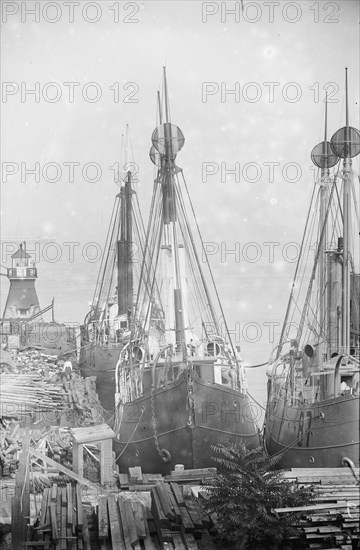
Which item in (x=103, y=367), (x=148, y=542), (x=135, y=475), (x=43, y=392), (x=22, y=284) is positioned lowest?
(x=148, y=542)

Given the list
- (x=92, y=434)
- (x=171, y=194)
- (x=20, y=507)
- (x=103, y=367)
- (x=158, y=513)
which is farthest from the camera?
(x=103, y=367)

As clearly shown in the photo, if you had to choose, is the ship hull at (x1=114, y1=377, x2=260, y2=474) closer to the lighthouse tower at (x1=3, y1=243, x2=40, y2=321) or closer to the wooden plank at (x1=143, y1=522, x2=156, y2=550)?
the wooden plank at (x1=143, y1=522, x2=156, y2=550)

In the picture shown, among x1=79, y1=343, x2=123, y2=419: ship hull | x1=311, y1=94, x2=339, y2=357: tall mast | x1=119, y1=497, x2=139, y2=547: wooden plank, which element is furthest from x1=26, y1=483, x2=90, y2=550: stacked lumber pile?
x1=311, y1=94, x2=339, y2=357: tall mast

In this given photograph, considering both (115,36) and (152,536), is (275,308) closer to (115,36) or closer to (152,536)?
(152,536)

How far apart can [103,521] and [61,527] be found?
1.01 ft

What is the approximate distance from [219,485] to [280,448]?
1214mm

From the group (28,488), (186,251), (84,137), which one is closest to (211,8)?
(84,137)

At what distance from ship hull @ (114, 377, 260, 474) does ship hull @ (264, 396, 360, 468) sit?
0.66ft

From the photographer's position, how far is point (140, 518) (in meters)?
6.30

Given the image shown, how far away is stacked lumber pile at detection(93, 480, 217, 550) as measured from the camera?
5.99 m

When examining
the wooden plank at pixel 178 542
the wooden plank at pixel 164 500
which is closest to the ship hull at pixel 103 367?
the wooden plank at pixel 164 500

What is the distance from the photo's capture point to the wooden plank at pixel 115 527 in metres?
5.96

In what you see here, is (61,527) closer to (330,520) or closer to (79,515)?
(79,515)

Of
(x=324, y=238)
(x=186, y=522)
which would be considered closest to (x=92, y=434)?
(x=186, y=522)
